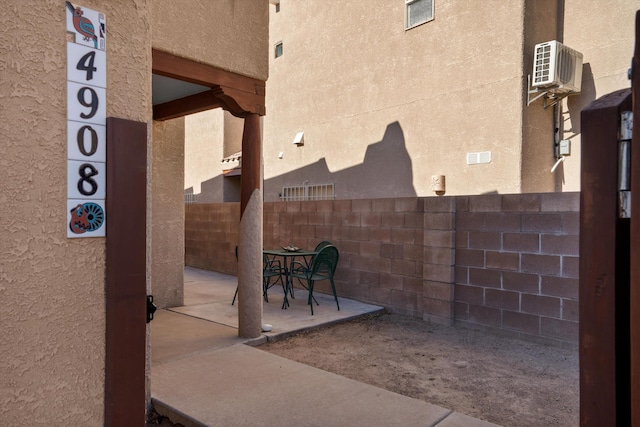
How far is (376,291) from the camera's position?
600 cm

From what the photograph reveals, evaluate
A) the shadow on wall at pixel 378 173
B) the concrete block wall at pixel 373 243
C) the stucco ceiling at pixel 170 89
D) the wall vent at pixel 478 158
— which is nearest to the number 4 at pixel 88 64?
the stucco ceiling at pixel 170 89

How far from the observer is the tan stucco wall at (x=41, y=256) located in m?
1.47

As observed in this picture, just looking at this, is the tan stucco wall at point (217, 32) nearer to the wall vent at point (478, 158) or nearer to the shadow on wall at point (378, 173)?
the wall vent at point (478, 158)

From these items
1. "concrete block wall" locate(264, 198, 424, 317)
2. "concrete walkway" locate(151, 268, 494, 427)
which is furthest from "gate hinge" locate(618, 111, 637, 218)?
"concrete block wall" locate(264, 198, 424, 317)

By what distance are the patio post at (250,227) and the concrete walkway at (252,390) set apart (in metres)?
0.35

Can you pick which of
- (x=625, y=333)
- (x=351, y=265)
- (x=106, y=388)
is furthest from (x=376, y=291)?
(x=625, y=333)

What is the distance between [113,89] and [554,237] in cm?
406

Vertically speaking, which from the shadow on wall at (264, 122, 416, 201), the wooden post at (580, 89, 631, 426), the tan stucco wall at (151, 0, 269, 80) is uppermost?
the tan stucco wall at (151, 0, 269, 80)

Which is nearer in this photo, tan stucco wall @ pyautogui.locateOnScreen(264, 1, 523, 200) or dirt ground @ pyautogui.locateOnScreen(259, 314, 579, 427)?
dirt ground @ pyautogui.locateOnScreen(259, 314, 579, 427)

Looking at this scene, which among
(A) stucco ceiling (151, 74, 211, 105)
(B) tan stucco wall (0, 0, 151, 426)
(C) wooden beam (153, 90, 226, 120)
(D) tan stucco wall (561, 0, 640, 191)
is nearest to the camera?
(B) tan stucco wall (0, 0, 151, 426)

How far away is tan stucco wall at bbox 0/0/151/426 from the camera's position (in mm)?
1471

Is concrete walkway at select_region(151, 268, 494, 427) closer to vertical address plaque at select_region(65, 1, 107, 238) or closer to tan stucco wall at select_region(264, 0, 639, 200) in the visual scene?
vertical address plaque at select_region(65, 1, 107, 238)

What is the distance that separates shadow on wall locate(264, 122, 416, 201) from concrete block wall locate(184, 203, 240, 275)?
255 cm

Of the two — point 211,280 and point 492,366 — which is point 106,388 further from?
point 211,280
